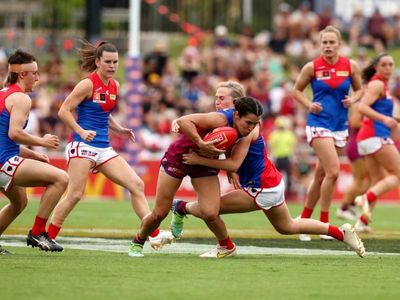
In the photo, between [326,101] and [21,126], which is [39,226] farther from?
[326,101]

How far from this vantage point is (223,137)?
37.1ft

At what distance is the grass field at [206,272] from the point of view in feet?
30.2

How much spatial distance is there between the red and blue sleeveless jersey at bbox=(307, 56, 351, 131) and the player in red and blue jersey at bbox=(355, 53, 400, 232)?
837 millimetres

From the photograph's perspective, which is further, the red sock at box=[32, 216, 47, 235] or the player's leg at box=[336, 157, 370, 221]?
the player's leg at box=[336, 157, 370, 221]

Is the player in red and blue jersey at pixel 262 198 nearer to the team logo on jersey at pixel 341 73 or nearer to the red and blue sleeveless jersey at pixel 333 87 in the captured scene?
the red and blue sleeveless jersey at pixel 333 87

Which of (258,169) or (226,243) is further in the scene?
(226,243)

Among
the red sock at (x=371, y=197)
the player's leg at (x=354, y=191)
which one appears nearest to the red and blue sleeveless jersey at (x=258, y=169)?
the red sock at (x=371, y=197)

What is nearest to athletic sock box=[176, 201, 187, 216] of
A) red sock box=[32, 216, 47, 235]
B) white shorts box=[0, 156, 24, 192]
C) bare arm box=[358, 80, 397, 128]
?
red sock box=[32, 216, 47, 235]

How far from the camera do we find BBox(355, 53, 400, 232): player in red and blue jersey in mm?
15887

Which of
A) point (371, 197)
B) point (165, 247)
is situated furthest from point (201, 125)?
point (371, 197)

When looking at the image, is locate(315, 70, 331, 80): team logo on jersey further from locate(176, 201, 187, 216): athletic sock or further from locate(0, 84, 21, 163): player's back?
locate(0, 84, 21, 163): player's back

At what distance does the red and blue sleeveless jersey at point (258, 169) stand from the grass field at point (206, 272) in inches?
30.0

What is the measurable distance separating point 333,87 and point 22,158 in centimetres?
462

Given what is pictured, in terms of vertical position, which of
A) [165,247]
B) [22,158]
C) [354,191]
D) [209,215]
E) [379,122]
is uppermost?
[22,158]
